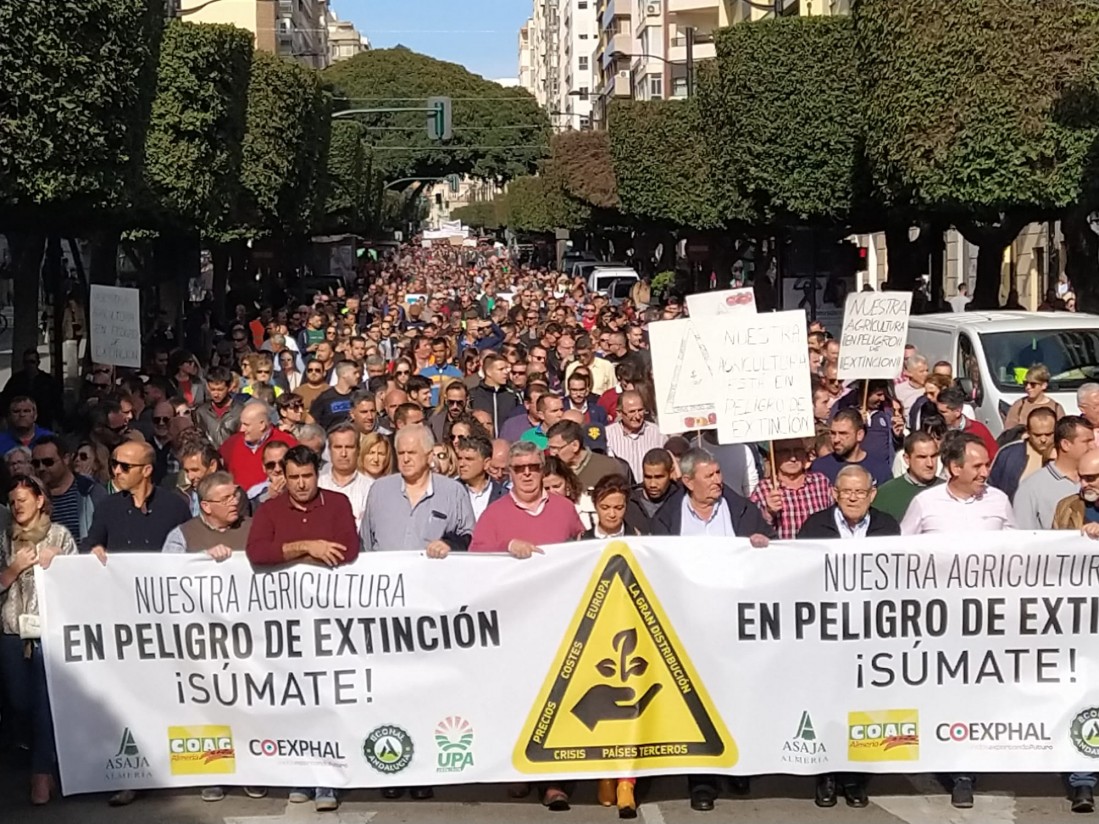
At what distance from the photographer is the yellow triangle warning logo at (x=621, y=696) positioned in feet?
23.6

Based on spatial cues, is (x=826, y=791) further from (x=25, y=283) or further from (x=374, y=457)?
(x=25, y=283)

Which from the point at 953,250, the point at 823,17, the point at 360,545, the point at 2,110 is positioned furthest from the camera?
the point at 953,250

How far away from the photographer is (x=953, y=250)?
4644 cm

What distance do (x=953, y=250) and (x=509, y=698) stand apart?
4094cm

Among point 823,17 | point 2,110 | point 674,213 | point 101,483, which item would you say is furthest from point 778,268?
point 101,483

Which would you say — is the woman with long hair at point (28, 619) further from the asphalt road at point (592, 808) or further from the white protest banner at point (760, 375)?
the white protest banner at point (760, 375)

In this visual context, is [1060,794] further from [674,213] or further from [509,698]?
[674,213]

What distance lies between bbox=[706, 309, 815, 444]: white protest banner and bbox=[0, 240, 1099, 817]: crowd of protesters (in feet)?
0.63

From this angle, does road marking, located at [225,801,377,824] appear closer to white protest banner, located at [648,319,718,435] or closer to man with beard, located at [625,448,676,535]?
man with beard, located at [625,448,676,535]

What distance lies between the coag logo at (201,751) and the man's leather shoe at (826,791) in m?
2.39

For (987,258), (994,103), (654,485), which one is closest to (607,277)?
(987,258)

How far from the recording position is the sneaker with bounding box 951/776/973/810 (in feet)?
23.9

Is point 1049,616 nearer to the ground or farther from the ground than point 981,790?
farther from the ground

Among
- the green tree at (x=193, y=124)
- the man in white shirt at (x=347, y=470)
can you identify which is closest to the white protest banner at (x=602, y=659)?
the man in white shirt at (x=347, y=470)
